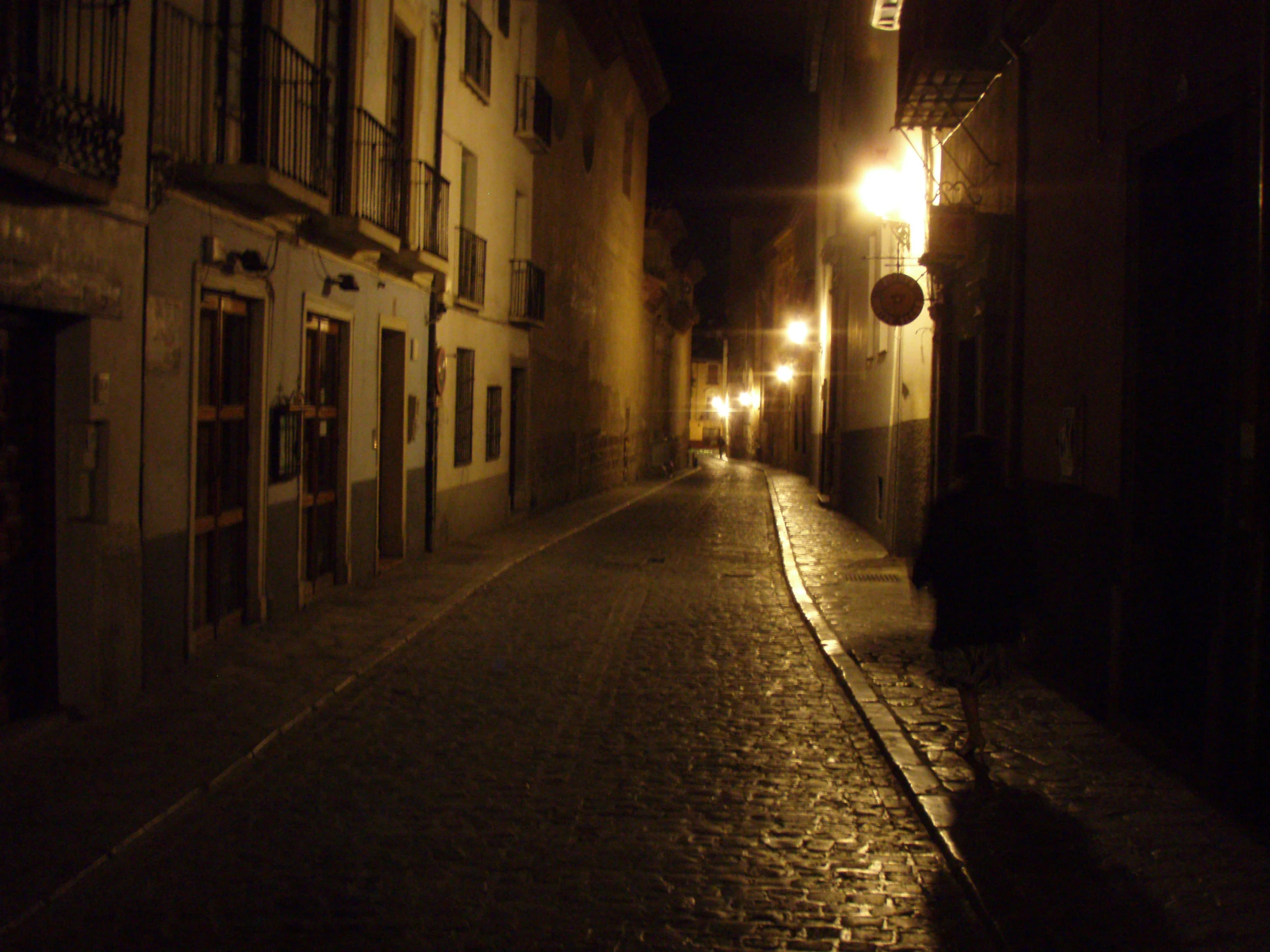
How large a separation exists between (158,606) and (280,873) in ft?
12.2

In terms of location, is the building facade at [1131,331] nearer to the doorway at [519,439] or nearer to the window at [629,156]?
the doorway at [519,439]

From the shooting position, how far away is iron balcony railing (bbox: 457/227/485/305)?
55.0 ft

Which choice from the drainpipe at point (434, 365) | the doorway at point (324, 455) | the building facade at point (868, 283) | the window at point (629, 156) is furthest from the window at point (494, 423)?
the window at point (629, 156)

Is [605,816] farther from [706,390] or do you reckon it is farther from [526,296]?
[706,390]

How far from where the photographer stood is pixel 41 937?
13.0 feet

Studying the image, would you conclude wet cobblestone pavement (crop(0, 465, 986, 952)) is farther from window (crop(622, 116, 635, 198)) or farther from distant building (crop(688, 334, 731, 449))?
distant building (crop(688, 334, 731, 449))

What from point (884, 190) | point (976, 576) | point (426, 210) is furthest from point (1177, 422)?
point (884, 190)

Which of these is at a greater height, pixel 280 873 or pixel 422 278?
pixel 422 278

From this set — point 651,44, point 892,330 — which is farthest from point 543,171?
point 651,44

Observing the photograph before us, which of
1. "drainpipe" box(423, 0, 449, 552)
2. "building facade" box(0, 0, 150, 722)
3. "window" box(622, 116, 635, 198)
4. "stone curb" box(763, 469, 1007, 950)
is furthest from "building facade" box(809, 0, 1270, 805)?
"window" box(622, 116, 635, 198)

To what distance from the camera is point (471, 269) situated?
1723cm

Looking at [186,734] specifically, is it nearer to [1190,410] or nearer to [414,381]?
[1190,410]

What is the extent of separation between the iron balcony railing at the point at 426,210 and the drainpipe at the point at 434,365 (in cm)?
9

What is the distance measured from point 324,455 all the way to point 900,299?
260 inches
